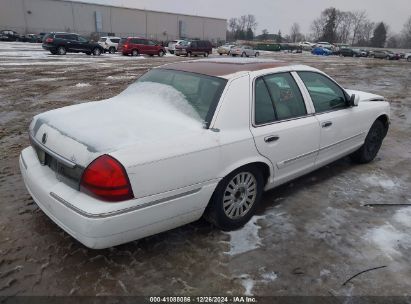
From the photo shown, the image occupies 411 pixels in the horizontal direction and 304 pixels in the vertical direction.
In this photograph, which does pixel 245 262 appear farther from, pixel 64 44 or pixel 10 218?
pixel 64 44

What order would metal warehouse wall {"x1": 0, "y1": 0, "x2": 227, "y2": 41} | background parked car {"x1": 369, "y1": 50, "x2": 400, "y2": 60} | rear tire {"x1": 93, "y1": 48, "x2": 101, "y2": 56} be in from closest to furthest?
rear tire {"x1": 93, "y1": 48, "x2": 101, "y2": 56}
background parked car {"x1": 369, "y1": 50, "x2": 400, "y2": 60}
metal warehouse wall {"x1": 0, "y1": 0, "x2": 227, "y2": 41}

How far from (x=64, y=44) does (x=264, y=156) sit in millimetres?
28527

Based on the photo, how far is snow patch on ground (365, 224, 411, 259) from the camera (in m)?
3.24

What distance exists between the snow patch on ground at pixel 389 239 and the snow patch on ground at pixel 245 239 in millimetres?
1066

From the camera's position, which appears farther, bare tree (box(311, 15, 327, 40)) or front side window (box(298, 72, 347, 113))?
bare tree (box(311, 15, 327, 40))

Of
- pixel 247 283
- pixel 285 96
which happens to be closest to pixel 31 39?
pixel 285 96

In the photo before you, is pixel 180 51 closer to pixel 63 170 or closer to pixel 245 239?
pixel 245 239

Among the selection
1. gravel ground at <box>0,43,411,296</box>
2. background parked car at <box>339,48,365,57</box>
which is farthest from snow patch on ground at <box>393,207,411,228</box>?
background parked car at <box>339,48,365,57</box>

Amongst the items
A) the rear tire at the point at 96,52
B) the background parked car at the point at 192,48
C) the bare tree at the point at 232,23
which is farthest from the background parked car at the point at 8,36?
the bare tree at the point at 232,23

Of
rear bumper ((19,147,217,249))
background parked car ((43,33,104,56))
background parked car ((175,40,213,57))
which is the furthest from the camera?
background parked car ((175,40,213,57))

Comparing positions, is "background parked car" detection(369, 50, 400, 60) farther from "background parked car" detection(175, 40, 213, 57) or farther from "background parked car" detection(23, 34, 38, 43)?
"background parked car" detection(23, 34, 38, 43)

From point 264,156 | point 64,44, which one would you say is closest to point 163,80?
point 264,156

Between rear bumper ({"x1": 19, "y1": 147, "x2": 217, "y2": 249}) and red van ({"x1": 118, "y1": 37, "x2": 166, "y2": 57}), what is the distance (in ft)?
98.5

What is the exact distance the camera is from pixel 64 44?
28.1 metres
